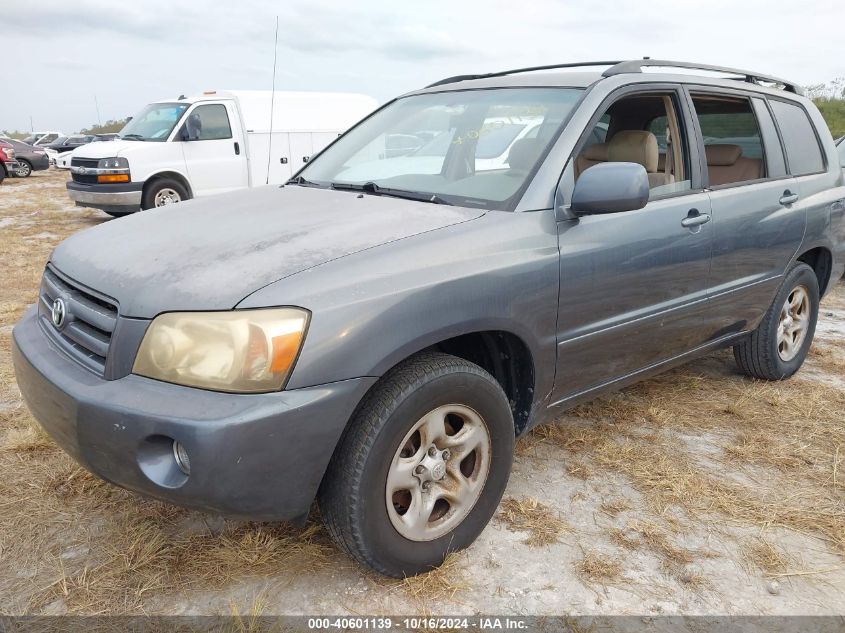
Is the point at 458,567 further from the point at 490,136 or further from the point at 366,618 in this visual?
the point at 490,136

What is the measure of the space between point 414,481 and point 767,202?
252cm

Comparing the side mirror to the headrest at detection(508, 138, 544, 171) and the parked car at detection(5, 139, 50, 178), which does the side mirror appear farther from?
the parked car at detection(5, 139, 50, 178)

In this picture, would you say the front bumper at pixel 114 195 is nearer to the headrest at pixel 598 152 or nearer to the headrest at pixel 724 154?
the headrest at pixel 598 152

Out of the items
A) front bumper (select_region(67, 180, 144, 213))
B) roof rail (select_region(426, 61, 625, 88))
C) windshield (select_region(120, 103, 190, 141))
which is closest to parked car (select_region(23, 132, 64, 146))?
windshield (select_region(120, 103, 190, 141))

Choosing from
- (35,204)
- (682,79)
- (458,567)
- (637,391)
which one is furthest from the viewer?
(35,204)

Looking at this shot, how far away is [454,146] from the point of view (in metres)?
3.07

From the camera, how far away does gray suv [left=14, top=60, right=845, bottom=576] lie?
6.24 feet

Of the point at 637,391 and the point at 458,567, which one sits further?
the point at 637,391

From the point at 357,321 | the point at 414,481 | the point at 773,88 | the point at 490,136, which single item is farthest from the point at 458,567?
the point at 773,88

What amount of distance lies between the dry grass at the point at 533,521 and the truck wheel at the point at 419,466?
8.3 inches

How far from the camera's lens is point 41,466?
297cm

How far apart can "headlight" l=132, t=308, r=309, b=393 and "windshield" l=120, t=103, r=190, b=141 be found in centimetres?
937

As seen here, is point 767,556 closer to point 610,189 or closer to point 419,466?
point 419,466

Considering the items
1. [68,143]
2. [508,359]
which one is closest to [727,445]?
[508,359]
